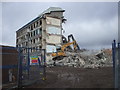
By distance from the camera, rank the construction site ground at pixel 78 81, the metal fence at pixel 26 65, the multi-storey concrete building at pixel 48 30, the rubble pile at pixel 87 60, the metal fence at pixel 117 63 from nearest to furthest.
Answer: the metal fence at pixel 117 63
the construction site ground at pixel 78 81
the metal fence at pixel 26 65
the rubble pile at pixel 87 60
the multi-storey concrete building at pixel 48 30

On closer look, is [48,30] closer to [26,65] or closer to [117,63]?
[26,65]

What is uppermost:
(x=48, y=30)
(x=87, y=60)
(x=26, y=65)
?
(x=48, y=30)

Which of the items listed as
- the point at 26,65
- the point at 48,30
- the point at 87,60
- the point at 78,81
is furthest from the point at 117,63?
the point at 48,30

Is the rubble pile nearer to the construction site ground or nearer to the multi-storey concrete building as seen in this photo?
the multi-storey concrete building

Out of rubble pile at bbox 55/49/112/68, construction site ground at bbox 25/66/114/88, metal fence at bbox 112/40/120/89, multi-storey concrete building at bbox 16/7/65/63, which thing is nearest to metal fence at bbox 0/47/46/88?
construction site ground at bbox 25/66/114/88

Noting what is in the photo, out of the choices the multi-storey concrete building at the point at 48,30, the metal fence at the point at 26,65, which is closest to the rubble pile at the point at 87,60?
the multi-storey concrete building at the point at 48,30

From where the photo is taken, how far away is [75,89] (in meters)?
7.38

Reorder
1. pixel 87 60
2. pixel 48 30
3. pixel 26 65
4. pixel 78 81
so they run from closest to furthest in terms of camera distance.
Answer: pixel 26 65 → pixel 78 81 → pixel 87 60 → pixel 48 30

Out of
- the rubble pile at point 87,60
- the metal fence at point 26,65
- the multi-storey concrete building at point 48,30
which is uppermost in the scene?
the multi-storey concrete building at point 48,30

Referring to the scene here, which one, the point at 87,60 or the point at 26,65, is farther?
the point at 87,60

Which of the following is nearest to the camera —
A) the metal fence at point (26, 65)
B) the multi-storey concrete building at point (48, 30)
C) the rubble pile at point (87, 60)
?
the metal fence at point (26, 65)

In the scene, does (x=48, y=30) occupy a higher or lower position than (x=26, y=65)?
higher

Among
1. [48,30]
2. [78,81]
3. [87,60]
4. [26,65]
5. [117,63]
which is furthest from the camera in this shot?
[48,30]

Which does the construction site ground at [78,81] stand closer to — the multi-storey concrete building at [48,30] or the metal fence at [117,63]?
the metal fence at [117,63]
